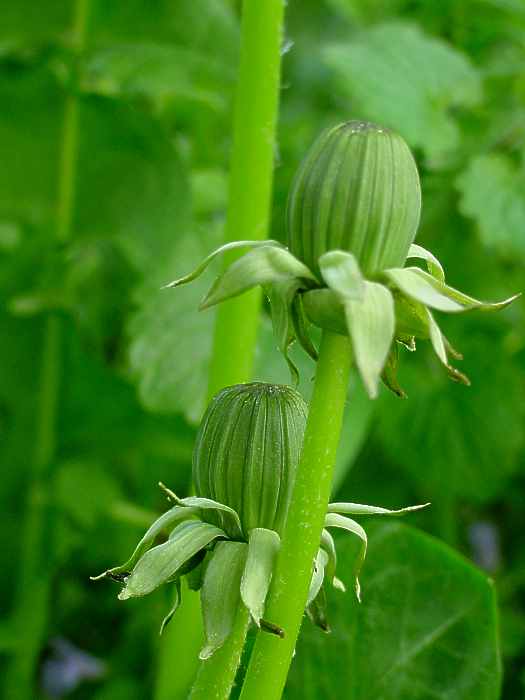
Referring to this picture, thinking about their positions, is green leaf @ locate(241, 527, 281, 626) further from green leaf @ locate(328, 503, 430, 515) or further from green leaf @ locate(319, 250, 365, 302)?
green leaf @ locate(319, 250, 365, 302)

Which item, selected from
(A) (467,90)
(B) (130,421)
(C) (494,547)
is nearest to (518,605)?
(C) (494,547)

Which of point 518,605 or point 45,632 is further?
point 518,605

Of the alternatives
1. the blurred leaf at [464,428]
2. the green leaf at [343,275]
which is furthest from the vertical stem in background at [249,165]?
the blurred leaf at [464,428]

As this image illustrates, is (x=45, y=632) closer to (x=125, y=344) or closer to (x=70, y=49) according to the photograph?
(x=125, y=344)

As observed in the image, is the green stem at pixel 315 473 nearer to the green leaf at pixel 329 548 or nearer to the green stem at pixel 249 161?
the green leaf at pixel 329 548

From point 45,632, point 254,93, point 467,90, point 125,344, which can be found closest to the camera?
point 254,93

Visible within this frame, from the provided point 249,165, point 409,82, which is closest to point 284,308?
point 249,165

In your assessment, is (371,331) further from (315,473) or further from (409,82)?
(409,82)
